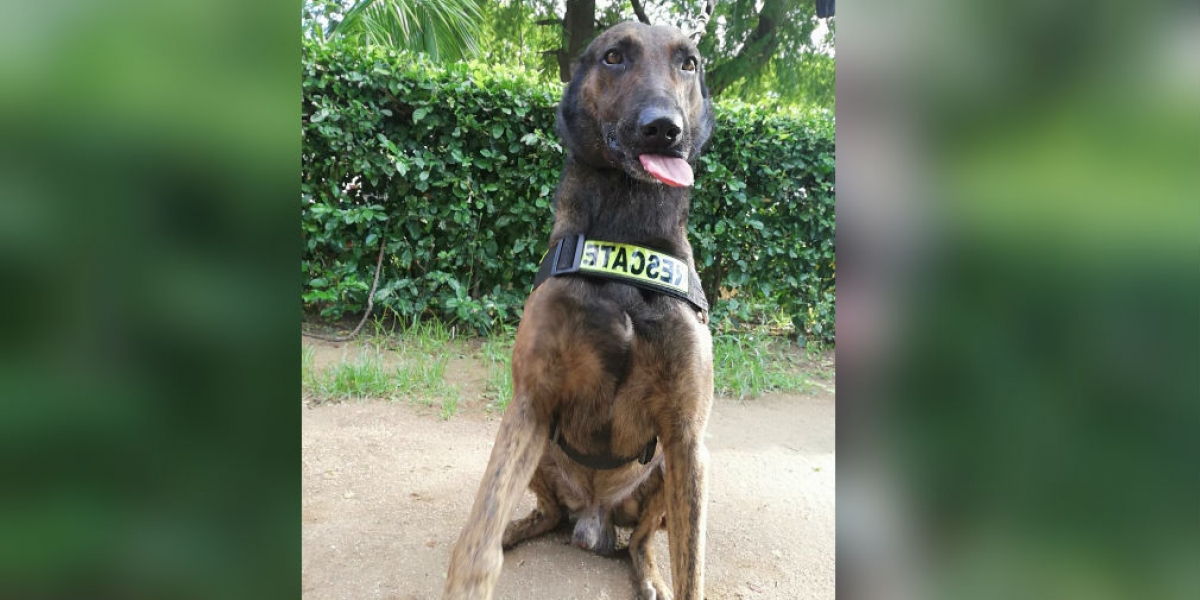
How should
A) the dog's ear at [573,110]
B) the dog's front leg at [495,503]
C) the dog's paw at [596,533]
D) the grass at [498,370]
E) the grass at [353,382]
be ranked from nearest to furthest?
the dog's front leg at [495,503]
the dog's ear at [573,110]
the dog's paw at [596,533]
the grass at [353,382]
the grass at [498,370]

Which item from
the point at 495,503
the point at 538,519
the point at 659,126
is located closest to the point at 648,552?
the point at 538,519

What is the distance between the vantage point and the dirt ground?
1845 mm

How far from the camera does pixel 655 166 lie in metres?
1.49

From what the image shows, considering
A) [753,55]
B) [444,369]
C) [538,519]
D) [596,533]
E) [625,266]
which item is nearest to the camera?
[625,266]

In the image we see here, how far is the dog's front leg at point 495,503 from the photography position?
1361mm

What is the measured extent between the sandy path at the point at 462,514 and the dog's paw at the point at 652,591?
0.18 feet

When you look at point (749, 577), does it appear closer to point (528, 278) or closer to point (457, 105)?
point (528, 278)

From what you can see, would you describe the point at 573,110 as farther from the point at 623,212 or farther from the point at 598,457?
the point at 598,457

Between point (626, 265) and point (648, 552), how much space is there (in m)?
1.06
